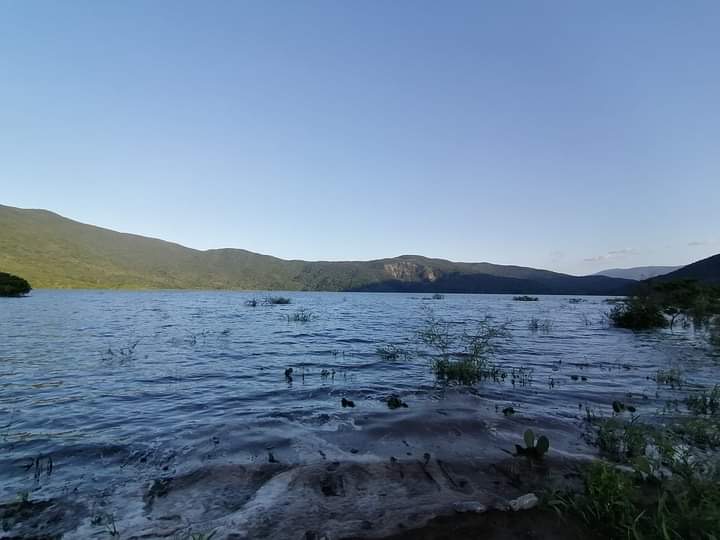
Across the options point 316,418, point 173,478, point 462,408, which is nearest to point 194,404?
point 316,418

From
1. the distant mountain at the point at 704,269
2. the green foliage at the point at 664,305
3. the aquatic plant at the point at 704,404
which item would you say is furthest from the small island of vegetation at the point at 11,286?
the distant mountain at the point at 704,269

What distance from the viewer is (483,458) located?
7.45m

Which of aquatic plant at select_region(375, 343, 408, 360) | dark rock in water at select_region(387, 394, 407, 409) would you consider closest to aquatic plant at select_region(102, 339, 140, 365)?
aquatic plant at select_region(375, 343, 408, 360)

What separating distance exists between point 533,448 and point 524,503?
2.33 meters

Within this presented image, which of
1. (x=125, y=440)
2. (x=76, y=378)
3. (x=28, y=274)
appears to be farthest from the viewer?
(x=28, y=274)

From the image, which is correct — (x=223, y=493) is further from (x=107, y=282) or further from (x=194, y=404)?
(x=107, y=282)

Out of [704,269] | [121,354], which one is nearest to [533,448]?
[121,354]

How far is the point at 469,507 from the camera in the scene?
5383 millimetres

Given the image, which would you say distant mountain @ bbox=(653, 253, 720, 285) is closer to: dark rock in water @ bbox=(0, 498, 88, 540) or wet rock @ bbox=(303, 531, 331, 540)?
wet rock @ bbox=(303, 531, 331, 540)

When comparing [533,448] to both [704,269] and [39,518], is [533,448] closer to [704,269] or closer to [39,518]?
[39,518]

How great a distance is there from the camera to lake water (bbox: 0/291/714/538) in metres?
5.65

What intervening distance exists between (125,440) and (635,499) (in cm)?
959

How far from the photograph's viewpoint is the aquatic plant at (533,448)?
7312 mm

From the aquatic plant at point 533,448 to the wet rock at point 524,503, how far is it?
80.9 inches
